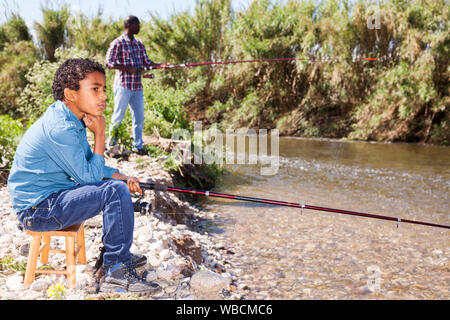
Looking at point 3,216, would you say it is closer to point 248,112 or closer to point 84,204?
point 84,204

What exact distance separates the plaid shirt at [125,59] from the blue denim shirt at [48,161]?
10.6 ft

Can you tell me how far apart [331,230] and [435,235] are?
1.05m

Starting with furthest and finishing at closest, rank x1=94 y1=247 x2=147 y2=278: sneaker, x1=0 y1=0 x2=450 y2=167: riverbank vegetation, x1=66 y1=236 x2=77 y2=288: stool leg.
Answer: x1=0 y1=0 x2=450 y2=167: riverbank vegetation
x1=94 y1=247 x2=147 y2=278: sneaker
x1=66 y1=236 x2=77 y2=288: stool leg

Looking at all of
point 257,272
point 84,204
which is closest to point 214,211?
point 257,272

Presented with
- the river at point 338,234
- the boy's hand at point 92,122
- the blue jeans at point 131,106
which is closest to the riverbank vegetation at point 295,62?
the blue jeans at point 131,106

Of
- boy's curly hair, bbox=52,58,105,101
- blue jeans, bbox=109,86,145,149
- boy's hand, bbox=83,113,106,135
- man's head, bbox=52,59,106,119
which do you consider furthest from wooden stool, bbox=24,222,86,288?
blue jeans, bbox=109,86,145,149

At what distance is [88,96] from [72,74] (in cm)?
15

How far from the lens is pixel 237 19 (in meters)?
15.5

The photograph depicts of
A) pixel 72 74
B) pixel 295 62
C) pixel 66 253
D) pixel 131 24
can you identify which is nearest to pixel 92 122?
pixel 72 74

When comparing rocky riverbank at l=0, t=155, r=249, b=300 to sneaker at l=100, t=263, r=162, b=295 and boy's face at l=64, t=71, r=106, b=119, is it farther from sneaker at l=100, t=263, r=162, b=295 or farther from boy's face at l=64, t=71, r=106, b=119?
boy's face at l=64, t=71, r=106, b=119

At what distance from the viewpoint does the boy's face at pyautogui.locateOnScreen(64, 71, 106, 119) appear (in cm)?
229

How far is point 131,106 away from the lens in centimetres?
556

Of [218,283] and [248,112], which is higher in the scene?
[248,112]

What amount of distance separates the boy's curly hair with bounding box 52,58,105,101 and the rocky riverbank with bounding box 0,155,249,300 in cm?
105
